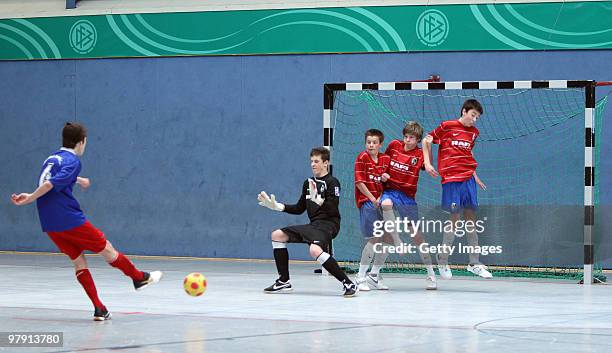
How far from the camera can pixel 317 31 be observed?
17.5 meters

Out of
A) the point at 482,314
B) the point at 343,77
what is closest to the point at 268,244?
the point at 343,77

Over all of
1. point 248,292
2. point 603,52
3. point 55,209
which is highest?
point 603,52

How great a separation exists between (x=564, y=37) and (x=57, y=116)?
29.6ft

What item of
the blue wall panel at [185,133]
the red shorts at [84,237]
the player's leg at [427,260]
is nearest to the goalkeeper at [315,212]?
the player's leg at [427,260]

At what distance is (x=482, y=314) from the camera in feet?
32.6

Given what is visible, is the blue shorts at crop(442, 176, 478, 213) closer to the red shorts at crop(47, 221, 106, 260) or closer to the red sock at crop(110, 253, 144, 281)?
the red sock at crop(110, 253, 144, 281)

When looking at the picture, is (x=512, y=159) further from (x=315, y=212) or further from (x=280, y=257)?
(x=280, y=257)

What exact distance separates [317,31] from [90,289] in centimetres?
913

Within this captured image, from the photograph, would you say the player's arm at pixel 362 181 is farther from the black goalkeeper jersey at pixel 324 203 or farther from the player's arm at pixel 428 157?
the black goalkeeper jersey at pixel 324 203

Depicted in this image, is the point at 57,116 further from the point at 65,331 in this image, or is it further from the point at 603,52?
the point at 65,331

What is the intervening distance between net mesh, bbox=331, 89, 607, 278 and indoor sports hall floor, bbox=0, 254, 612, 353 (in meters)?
0.77

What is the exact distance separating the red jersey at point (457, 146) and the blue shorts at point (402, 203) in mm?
695

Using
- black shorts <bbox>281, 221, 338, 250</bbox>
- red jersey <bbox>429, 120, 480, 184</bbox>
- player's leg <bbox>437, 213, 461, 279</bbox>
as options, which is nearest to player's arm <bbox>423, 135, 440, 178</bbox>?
red jersey <bbox>429, 120, 480, 184</bbox>

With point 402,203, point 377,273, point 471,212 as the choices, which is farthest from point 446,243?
point 377,273
